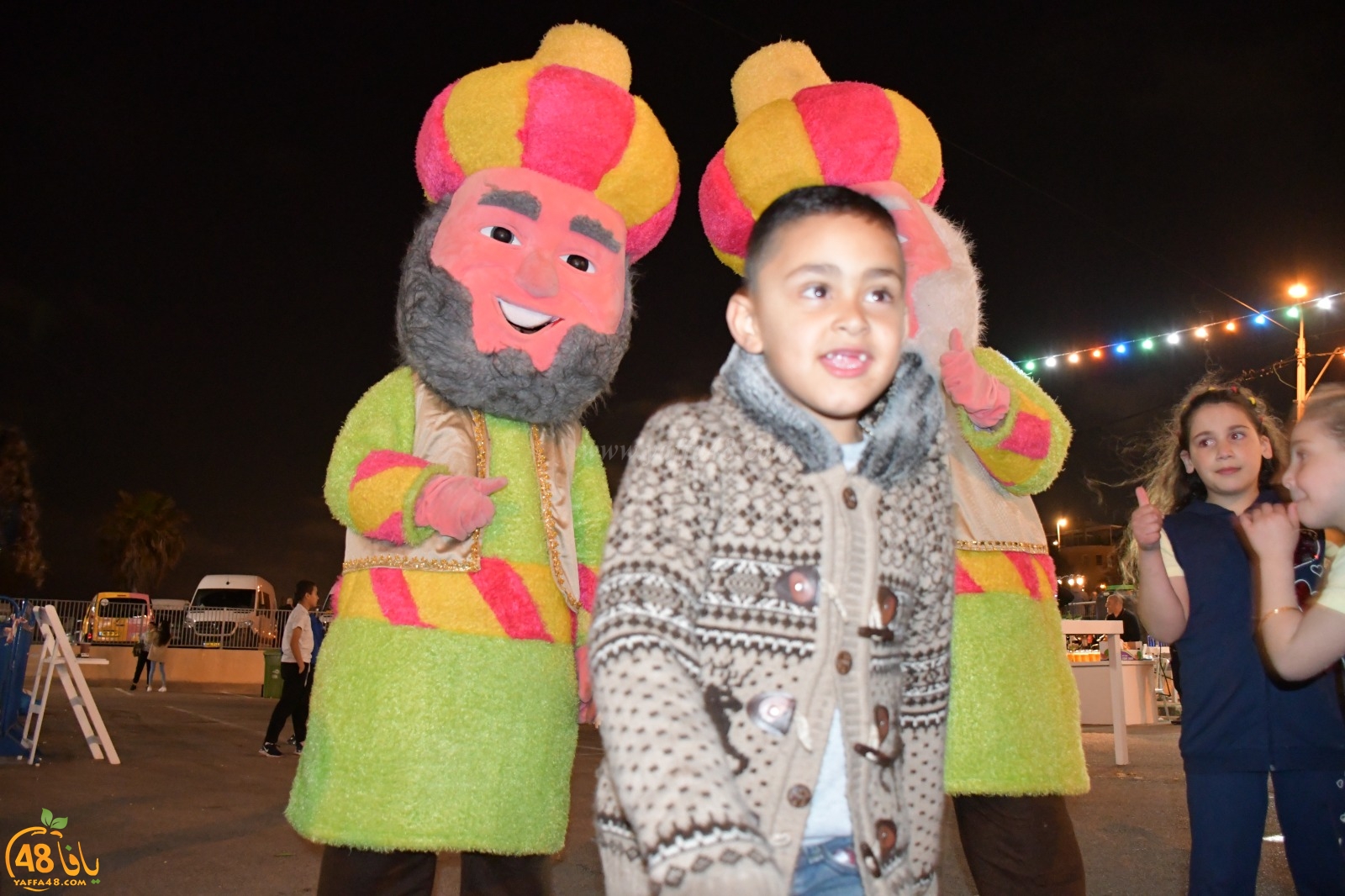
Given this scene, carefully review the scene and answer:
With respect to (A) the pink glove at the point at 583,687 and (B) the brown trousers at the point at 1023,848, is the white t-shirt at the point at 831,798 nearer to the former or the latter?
(B) the brown trousers at the point at 1023,848

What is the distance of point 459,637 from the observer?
8.84 feet

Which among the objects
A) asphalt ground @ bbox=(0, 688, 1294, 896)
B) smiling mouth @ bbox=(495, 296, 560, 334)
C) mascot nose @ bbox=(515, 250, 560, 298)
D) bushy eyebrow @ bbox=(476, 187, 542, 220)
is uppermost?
bushy eyebrow @ bbox=(476, 187, 542, 220)

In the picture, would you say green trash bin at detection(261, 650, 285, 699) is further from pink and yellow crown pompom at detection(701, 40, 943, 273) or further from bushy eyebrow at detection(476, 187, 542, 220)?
pink and yellow crown pompom at detection(701, 40, 943, 273)

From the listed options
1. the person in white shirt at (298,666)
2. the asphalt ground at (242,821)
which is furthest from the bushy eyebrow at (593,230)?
the person in white shirt at (298,666)

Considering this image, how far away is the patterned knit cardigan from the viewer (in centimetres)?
141

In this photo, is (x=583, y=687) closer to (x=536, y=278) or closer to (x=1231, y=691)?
(x=536, y=278)

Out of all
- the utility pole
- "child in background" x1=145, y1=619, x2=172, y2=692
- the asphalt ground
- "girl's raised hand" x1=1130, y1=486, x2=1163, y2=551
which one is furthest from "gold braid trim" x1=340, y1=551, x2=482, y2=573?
"child in background" x1=145, y1=619, x2=172, y2=692

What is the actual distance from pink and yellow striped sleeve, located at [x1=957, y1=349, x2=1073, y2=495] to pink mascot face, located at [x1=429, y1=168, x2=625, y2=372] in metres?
1.06

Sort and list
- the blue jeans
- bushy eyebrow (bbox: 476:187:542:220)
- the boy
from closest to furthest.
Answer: the boy → the blue jeans → bushy eyebrow (bbox: 476:187:542:220)

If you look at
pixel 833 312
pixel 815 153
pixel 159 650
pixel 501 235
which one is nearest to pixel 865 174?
pixel 815 153

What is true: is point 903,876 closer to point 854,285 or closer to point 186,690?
point 854,285

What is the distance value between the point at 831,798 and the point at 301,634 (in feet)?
29.9

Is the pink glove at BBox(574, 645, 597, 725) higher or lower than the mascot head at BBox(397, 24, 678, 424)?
lower
